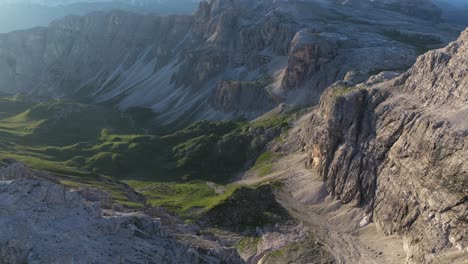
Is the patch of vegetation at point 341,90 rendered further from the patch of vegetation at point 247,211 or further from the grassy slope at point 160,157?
the grassy slope at point 160,157

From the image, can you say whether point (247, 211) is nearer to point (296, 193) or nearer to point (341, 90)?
point (296, 193)

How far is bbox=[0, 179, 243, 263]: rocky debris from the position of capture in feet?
158

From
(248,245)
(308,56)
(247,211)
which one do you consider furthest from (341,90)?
(308,56)

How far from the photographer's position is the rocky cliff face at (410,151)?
70250 millimetres

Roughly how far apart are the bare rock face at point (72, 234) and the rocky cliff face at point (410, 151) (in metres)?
33.2

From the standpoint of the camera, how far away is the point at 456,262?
61.8 m

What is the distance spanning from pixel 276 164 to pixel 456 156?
223ft

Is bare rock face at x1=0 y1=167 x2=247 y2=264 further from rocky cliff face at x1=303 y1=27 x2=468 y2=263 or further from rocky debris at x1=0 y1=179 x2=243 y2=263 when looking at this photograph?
rocky cliff face at x1=303 y1=27 x2=468 y2=263

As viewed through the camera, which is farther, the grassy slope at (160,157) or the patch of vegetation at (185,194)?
the grassy slope at (160,157)

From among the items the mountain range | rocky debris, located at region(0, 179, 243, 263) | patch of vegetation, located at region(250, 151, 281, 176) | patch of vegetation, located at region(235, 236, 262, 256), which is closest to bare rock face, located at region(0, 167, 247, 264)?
rocky debris, located at region(0, 179, 243, 263)

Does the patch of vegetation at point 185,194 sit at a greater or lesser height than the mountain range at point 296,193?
lesser

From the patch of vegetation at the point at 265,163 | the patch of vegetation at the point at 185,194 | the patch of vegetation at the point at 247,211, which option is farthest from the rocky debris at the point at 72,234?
the patch of vegetation at the point at 265,163

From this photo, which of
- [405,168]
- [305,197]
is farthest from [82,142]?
[405,168]

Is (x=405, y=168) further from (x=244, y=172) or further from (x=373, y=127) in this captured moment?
(x=244, y=172)
